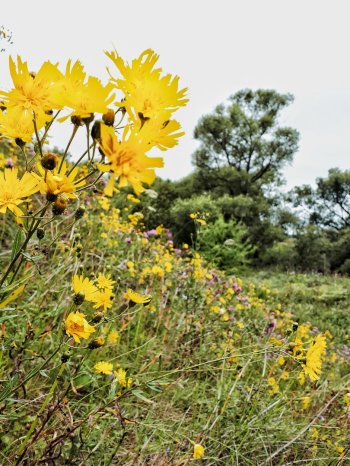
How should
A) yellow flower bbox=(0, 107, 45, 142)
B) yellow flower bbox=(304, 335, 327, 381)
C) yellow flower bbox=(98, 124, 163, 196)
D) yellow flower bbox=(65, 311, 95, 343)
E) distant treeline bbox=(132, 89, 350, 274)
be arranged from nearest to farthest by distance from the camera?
yellow flower bbox=(98, 124, 163, 196)
yellow flower bbox=(0, 107, 45, 142)
yellow flower bbox=(65, 311, 95, 343)
yellow flower bbox=(304, 335, 327, 381)
distant treeline bbox=(132, 89, 350, 274)

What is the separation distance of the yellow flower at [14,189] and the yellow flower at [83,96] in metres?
0.14

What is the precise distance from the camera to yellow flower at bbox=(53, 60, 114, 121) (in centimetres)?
49

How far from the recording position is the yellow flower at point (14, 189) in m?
0.58

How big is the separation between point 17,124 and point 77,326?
16.1 inches

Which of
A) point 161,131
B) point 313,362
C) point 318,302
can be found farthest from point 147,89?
point 318,302

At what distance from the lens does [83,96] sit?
1.64 ft

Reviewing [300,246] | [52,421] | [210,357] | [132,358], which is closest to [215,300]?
[210,357]

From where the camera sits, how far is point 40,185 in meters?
0.54

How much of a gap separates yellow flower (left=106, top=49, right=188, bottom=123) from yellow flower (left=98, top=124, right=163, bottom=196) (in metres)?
0.04

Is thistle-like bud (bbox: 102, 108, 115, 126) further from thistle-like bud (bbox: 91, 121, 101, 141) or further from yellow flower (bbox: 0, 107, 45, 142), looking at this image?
yellow flower (bbox: 0, 107, 45, 142)

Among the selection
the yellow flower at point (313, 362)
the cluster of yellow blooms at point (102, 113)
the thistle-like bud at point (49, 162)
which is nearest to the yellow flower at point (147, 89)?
the cluster of yellow blooms at point (102, 113)

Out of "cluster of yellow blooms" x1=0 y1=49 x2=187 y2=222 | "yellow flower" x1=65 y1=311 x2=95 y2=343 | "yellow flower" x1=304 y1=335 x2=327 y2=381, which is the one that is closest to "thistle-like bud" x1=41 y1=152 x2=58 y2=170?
"cluster of yellow blooms" x1=0 y1=49 x2=187 y2=222

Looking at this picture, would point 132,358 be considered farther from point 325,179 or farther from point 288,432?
point 325,179

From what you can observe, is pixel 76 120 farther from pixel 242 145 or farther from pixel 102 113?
pixel 242 145
